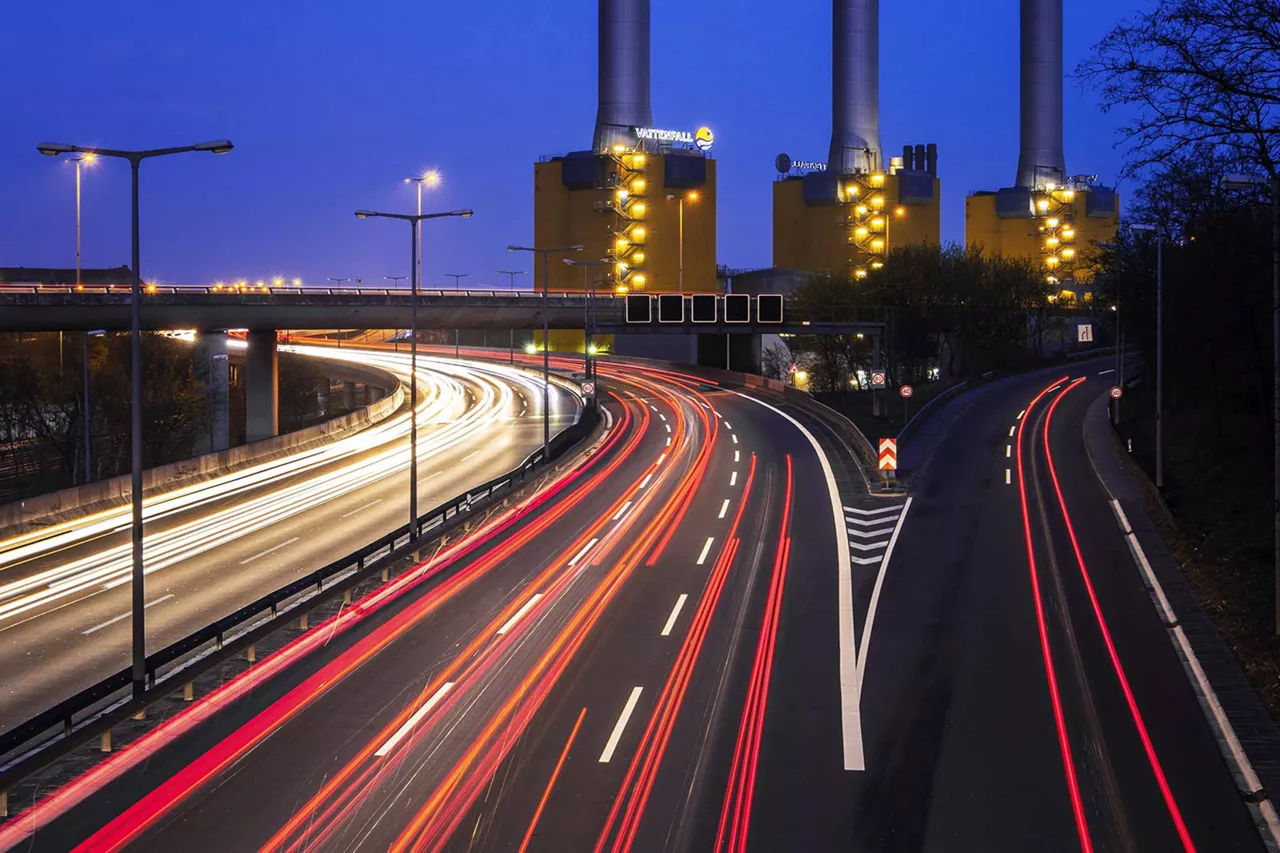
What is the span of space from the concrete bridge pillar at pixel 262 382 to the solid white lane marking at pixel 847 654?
36610 mm

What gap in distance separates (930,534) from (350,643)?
18004mm

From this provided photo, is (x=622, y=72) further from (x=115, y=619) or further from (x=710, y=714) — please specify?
(x=710, y=714)

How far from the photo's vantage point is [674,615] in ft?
84.7

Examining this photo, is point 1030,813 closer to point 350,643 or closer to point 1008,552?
point 350,643

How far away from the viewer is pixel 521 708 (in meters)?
19.2

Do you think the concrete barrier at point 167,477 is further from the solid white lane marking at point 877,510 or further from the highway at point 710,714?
the solid white lane marking at point 877,510

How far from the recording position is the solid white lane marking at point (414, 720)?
17.2m

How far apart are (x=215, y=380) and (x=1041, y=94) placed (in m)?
86.5

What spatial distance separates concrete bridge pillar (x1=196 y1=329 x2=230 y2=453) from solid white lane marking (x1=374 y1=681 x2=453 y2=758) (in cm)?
5483

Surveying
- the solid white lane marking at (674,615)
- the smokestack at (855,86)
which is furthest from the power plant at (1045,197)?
the solid white lane marking at (674,615)

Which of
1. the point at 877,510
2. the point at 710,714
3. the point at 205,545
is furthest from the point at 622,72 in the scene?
the point at 710,714

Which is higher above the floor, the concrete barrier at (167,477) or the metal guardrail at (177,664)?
the concrete barrier at (167,477)

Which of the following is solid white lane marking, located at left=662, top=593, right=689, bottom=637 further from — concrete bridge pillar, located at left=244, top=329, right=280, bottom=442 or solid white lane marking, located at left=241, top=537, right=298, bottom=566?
concrete bridge pillar, located at left=244, top=329, right=280, bottom=442

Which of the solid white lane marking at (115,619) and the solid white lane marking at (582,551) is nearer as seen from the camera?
the solid white lane marking at (115,619)
